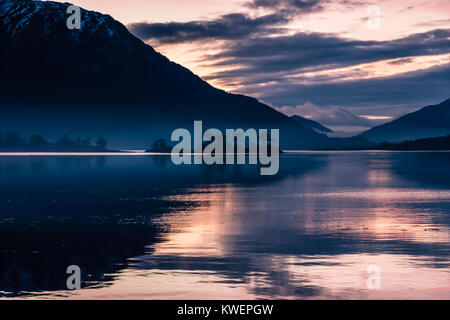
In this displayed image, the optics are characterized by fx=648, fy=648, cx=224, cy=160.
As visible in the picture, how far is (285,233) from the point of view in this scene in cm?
3397

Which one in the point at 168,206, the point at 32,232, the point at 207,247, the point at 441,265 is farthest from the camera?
the point at 168,206

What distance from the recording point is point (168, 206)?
162ft

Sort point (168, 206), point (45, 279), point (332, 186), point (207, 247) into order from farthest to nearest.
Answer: point (332, 186), point (168, 206), point (207, 247), point (45, 279)

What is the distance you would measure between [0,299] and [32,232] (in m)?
14.9

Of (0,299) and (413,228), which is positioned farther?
(413,228)

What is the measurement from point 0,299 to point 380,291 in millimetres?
11589

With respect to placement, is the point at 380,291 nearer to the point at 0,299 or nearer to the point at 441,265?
the point at 441,265

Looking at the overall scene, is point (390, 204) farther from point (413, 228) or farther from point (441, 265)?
point (441, 265)

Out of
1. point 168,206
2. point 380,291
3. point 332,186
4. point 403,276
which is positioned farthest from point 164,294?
point 332,186

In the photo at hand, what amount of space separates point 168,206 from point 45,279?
89.6ft

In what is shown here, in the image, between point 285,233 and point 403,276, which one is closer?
point 403,276
